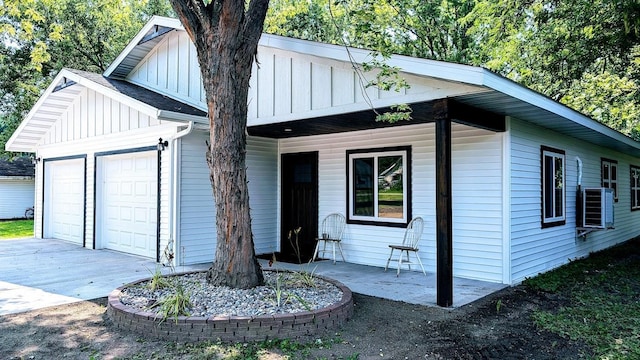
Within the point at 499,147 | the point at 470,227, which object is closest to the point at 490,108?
the point at 499,147

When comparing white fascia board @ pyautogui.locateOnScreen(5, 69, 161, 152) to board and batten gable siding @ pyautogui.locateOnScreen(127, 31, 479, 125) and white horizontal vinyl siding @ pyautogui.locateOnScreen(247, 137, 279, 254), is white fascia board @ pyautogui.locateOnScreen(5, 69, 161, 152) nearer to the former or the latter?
board and batten gable siding @ pyautogui.locateOnScreen(127, 31, 479, 125)

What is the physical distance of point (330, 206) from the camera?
27.5 feet

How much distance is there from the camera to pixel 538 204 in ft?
23.3

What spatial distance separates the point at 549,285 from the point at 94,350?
5.74 metres

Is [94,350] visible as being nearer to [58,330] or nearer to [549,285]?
[58,330]

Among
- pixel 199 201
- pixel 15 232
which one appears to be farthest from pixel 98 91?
pixel 15 232

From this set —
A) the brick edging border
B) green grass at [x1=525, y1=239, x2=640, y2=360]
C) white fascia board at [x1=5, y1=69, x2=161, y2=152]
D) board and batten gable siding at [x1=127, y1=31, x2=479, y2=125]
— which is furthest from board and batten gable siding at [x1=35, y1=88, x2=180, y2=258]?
green grass at [x1=525, y1=239, x2=640, y2=360]

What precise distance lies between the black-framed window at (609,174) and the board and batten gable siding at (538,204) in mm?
351

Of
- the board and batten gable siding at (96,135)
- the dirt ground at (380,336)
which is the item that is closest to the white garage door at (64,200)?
the board and batten gable siding at (96,135)

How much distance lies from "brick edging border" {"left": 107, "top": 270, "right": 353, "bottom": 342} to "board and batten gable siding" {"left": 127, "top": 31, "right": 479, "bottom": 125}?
280 centimetres

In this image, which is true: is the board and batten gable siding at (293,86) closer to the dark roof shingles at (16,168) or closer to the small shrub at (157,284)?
the small shrub at (157,284)

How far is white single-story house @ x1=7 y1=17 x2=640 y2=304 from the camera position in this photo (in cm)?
570

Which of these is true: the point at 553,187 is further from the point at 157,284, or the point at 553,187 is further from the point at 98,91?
the point at 98,91

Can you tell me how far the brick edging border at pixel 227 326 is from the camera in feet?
12.4
